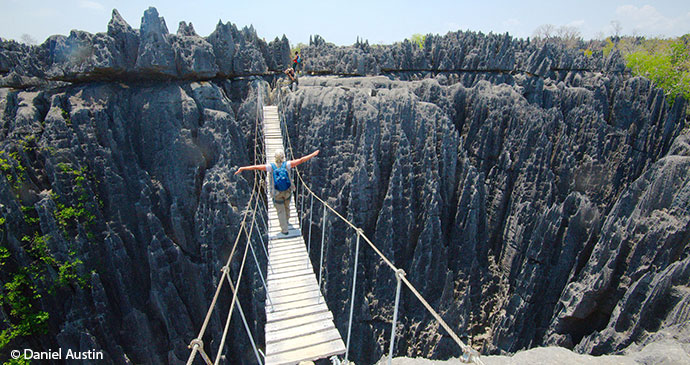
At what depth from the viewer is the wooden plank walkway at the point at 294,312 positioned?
11.3ft

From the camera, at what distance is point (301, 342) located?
3.57m

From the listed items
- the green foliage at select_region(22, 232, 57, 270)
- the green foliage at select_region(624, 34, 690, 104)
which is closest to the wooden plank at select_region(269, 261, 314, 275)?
the green foliage at select_region(22, 232, 57, 270)

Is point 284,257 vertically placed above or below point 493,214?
above

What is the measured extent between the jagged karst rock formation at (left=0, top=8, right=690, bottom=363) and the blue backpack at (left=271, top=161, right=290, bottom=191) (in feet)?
14.6

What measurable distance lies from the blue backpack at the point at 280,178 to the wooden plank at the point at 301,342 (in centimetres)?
241

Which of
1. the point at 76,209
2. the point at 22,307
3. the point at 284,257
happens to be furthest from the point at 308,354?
the point at 22,307

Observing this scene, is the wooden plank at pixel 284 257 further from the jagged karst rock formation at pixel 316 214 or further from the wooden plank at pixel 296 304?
the jagged karst rock formation at pixel 316 214

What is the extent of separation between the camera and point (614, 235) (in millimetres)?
8734

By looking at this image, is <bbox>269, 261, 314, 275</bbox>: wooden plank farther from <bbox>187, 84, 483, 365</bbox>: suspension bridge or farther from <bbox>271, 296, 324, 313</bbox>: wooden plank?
<bbox>271, 296, 324, 313</bbox>: wooden plank

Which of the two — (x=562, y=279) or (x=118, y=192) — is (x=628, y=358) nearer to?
(x=562, y=279)

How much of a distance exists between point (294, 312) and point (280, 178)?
2136 mm

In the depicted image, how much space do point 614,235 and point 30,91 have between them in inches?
712

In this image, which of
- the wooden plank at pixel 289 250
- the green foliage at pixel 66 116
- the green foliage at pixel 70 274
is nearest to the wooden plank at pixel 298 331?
the wooden plank at pixel 289 250

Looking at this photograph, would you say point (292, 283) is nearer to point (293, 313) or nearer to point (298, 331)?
point (293, 313)
